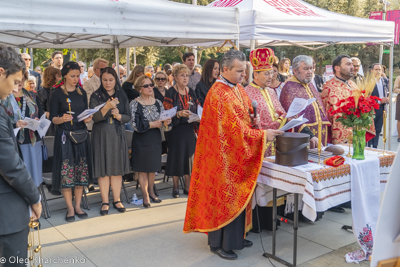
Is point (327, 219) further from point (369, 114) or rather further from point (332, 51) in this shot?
point (332, 51)

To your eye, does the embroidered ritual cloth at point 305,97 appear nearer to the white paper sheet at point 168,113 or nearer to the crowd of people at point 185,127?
the crowd of people at point 185,127

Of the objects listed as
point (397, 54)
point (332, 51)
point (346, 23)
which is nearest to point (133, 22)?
point (346, 23)

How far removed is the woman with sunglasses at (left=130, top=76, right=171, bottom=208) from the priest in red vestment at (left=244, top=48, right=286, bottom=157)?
5.50 feet

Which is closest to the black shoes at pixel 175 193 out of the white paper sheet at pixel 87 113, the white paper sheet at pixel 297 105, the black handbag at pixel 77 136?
the black handbag at pixel 77 136

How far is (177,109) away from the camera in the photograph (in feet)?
18.9

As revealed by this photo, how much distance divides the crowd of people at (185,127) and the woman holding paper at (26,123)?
0.04 feet

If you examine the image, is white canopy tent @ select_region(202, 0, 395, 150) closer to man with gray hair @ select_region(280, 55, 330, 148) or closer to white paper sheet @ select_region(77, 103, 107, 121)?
man with gray hair @ select_region(280, 55, 330, 148)

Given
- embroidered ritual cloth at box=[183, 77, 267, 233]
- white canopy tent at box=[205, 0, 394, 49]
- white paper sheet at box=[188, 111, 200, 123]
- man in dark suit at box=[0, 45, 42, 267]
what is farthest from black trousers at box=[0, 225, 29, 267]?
white canopy tent at box=[205, 0, 394, 49]

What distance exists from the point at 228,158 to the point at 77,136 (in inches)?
85.5

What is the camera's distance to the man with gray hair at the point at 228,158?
368 centimetres

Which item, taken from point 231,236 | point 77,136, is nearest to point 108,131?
point 77,136

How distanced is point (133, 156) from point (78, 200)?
950 mm

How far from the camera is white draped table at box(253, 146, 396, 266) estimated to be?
11.1ft

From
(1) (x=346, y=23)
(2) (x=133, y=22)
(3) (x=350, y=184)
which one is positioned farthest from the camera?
(1) (x=346, y=23)
